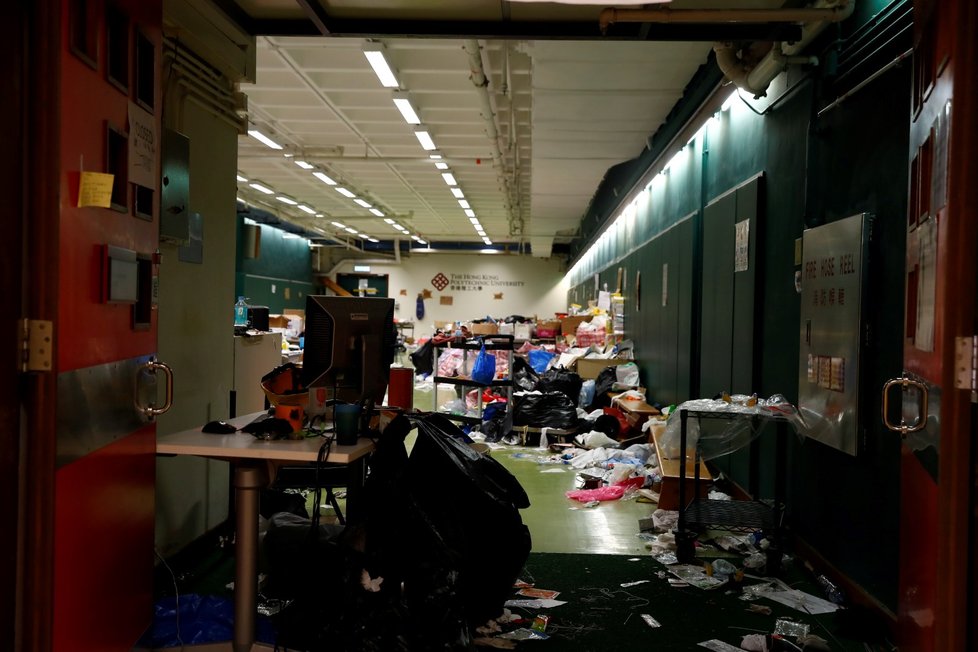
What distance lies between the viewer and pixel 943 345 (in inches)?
54.1

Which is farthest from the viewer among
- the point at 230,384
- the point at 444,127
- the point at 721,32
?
the point at 444,127

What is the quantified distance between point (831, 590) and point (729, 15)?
2527 millimetres

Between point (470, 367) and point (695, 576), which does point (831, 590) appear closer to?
point (695, 576)

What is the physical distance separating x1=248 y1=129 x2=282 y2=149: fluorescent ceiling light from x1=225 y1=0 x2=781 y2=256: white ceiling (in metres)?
0.09

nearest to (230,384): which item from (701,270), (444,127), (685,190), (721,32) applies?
(721,32)

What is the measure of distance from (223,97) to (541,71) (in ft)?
6.57

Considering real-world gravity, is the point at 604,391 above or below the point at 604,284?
below

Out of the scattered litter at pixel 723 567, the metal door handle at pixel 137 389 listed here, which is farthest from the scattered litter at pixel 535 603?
the metal door handle at pixel 137 389

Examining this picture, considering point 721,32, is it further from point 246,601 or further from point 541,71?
point 246,601

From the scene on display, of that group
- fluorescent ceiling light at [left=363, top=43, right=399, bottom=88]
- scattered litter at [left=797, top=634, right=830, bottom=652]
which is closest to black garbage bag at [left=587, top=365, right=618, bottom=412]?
fluorescent ceiling light at [left=363, top=43, right=399, bottom=88]

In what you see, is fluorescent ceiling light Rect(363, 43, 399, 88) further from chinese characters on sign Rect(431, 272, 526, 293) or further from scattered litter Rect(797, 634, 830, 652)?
chinese characters on sign Rect(431, 272, 526, 293)

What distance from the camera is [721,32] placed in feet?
10.6

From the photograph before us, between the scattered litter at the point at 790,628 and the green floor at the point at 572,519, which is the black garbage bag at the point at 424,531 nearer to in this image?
the scattered litter at the point at 790,628

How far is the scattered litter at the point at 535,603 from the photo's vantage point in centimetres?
265
